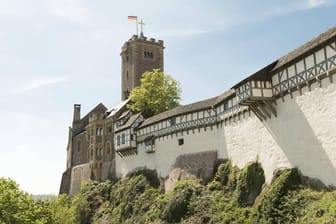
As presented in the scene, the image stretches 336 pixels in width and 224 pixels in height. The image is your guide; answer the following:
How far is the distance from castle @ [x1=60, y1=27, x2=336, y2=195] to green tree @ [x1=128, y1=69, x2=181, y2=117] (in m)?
1.90

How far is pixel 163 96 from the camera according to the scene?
52.2 meters

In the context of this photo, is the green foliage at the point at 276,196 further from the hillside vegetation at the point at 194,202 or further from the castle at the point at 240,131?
the castle at the point at 240,131

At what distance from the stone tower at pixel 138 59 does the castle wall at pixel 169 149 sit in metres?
22.1

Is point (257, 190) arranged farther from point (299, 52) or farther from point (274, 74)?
point (299, 52)

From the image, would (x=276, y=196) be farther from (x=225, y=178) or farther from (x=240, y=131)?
(x=225, y=178)

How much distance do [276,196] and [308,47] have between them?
31.3 ft

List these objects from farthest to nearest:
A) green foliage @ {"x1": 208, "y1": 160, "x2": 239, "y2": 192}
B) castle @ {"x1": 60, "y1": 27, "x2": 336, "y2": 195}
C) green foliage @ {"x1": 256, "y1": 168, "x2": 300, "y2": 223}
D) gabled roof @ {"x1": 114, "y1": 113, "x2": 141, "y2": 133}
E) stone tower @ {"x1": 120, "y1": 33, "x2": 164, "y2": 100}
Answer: stone tower @ {"x1": 120, "y1": 33, "x2": 164, "y2": 100}, gabled roof @ {"x1": 114, "y1": 113, "x2": 141, "y2": 133}, green foliage @ {"x1": 208, "y1": 160, "x2": 239, "y2": 192}, green foliage @ {"x1": 256, "y1": 168, "x2": 300, "y2": 223}, castle @ {"x1": 60, "y1": 27, "x2": 336, "y2": 195}

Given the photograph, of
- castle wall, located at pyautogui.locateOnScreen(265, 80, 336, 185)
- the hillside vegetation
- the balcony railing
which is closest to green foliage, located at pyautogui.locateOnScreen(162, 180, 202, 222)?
the hillside vegetation

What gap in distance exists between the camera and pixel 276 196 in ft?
75.2

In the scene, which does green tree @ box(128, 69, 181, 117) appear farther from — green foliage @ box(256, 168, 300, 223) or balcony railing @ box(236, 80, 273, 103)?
green foliage @ box(256, 168, 300, 223)

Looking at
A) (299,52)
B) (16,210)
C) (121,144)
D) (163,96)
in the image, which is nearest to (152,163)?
(121,144)

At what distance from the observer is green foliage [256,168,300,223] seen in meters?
22.6

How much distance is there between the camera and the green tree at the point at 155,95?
51281 mm

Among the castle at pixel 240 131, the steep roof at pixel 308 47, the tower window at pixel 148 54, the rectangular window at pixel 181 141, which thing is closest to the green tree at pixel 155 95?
the castle at pixel 240 131
